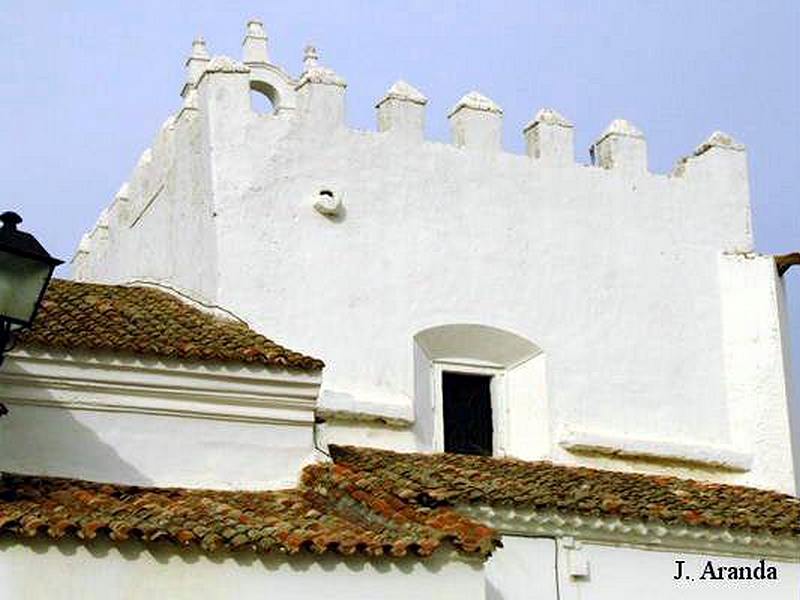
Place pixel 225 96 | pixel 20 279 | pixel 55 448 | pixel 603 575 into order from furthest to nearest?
1. pixel 225 96
2. pixel 603 575
3. pixel 55 448
4. pixel 20 279

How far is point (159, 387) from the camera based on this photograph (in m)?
12.5

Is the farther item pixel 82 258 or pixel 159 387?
pixel 82 258

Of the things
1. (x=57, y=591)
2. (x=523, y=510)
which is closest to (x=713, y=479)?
(x=523, y=510)

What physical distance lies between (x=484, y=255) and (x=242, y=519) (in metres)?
5.66

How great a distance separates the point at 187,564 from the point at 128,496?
4.08 feet

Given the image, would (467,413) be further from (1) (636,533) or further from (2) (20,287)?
(2) (20,287)

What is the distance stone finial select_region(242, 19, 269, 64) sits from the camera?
17844mm

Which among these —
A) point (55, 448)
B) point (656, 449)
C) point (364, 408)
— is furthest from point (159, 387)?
point (656, 449)

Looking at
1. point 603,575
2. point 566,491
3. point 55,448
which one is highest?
point 55,448

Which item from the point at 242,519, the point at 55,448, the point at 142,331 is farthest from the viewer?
the point at 142,331

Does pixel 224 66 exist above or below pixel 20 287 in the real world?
above

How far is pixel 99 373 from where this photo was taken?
12.3 metres

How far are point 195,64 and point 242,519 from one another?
783cm

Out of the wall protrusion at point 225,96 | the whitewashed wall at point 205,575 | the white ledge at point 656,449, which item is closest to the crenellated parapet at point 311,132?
the wall protrusion at point 225,96
